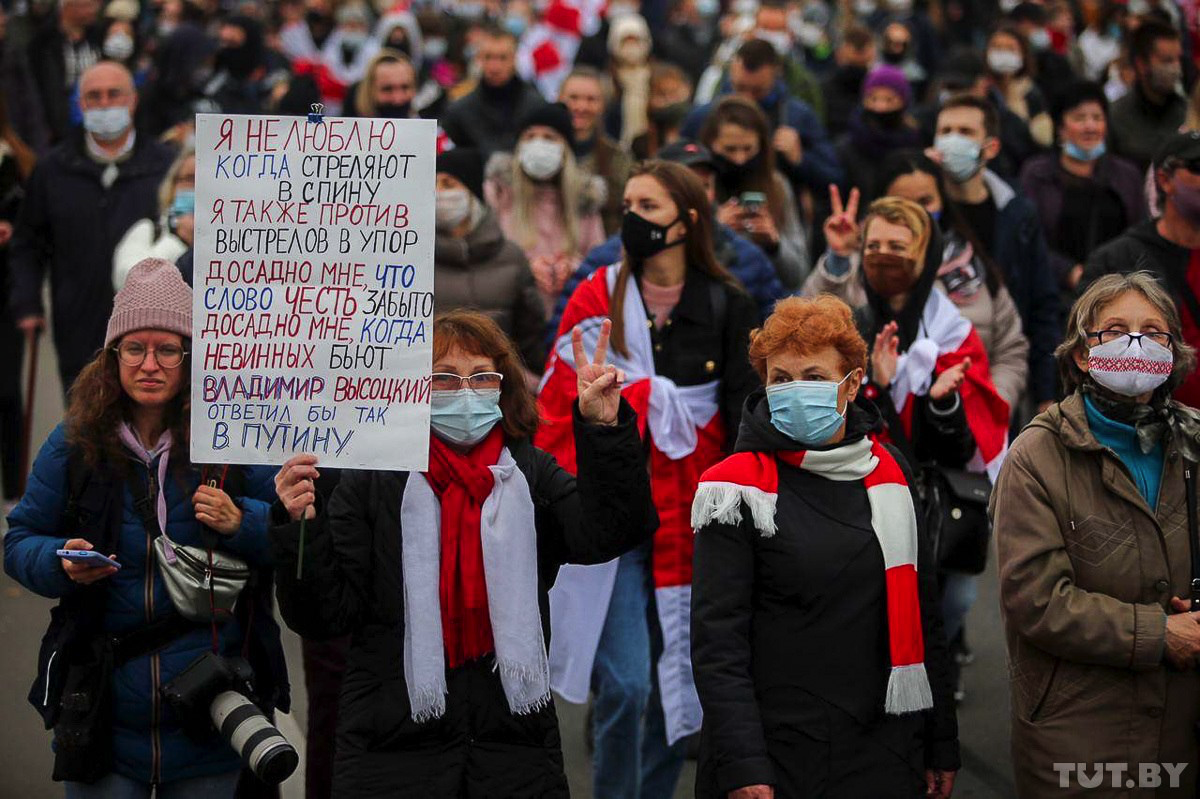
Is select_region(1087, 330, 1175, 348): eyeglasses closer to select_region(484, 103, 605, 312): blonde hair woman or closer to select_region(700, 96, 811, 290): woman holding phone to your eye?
select_region(700, 96, 811, 290): woman holding phone

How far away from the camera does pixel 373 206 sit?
170 inches

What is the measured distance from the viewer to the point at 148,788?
4.74 meters

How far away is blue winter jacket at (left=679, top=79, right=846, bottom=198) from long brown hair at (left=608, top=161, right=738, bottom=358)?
3.44m

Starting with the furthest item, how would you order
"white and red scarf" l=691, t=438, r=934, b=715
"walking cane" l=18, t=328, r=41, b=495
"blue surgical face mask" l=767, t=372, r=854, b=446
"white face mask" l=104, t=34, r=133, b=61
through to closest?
"white face mask" l=104, t=34, r=133, b=61, "walking cane" l=18, t=328, r=41, b=495, "blue surgical face mask" l=767, t=372, r=854, b=446, "white and red scarf" l=691, t=438, r=934, b=715

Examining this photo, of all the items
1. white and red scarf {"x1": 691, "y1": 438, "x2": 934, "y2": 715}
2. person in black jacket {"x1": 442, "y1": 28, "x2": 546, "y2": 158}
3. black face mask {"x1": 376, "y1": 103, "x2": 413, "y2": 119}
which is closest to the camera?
white and red scarf {"x1": 691, "y1": 438, "x2": 934, "y2": 715}

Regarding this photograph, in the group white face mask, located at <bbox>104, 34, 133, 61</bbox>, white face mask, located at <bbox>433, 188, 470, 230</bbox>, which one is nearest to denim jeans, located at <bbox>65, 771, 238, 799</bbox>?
white face mask, located at <bbox>433, 188, 470, 230</bbox>

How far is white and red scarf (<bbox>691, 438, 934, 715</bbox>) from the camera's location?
4375 millimetres

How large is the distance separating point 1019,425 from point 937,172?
1.57 meters

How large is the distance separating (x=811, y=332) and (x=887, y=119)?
224 inches

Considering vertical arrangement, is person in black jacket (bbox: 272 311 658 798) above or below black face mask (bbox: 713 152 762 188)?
below

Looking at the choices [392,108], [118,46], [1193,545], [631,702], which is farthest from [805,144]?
[118,46]

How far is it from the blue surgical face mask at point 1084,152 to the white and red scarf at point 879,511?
5188 mm

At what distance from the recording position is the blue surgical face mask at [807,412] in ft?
14.7

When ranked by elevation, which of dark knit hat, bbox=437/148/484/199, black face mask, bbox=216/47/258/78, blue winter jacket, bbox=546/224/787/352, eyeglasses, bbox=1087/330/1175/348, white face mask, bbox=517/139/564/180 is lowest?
eyeglasses, bbox=1087/330/1175/348
